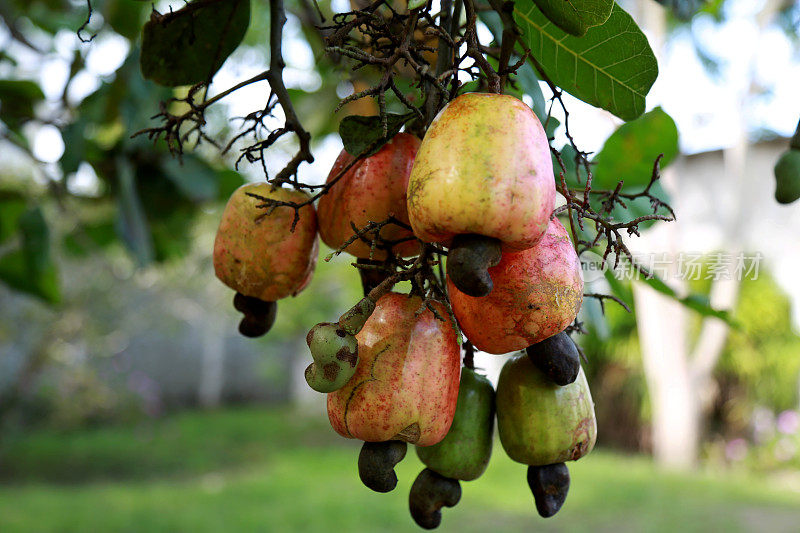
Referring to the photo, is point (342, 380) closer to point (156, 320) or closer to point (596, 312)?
point (596, 312)

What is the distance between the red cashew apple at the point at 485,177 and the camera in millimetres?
552

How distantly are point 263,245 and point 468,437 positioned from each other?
12.3 inches

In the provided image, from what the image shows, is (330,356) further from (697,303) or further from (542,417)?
(697,303)

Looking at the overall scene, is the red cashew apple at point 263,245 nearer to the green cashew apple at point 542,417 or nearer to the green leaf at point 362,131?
the green leaf at point 362,131

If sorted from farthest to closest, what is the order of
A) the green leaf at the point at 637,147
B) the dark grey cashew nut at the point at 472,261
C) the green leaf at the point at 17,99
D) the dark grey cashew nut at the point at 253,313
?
the green leaf at the point at 17,99 → the green leaf at the point at 637,147 → the dark grey cashew nut at the point at 253,313 → the dark grey cashew nut at the point at 472,261

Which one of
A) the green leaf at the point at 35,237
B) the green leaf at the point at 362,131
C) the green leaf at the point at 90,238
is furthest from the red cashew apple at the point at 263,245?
the green leaf at the point at 90,238

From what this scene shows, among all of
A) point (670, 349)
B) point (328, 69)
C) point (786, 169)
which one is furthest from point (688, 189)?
point (786, 169)

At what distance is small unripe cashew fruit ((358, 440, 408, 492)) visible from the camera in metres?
0.65

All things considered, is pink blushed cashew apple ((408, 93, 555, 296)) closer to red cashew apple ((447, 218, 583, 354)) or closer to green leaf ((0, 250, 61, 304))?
red cashew apple ((447, 218, 583, 354))

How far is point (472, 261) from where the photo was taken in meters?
0.56

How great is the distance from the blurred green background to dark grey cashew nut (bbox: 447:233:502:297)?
38 cm

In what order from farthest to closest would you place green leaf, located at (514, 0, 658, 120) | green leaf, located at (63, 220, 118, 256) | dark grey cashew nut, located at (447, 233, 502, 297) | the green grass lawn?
1. the green grass lawn
2. green leaf, located at (63, 220, 118, 256)
3. green leaf, located at (514, 0, 658, 120)
4. dark grey cashew nut, located at (447, 233, 502, 297)

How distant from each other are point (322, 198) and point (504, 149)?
0.31 meters

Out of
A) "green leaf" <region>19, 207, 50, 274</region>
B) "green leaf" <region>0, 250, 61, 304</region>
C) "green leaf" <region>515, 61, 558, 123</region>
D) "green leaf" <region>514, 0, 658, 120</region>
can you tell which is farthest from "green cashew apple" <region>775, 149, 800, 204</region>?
"green leaf" <region>0, 250, 61, 304</region>
